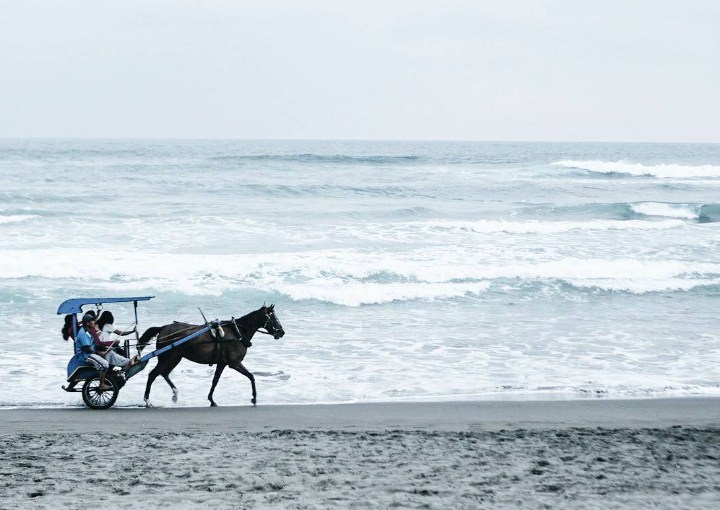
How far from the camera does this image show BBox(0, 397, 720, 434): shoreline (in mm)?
9297

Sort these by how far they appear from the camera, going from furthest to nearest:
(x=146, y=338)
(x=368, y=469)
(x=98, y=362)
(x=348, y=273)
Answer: (x=348, y=273)
(x=146, y=338)
(x=98, y=362)
(x=368, y=469)

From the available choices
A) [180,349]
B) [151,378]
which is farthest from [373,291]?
[151,378]

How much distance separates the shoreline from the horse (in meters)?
0.47

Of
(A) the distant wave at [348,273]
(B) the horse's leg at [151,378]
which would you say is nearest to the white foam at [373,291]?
(A) the distant wave at [348,273]

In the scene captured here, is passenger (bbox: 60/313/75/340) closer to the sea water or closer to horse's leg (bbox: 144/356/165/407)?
the sea water

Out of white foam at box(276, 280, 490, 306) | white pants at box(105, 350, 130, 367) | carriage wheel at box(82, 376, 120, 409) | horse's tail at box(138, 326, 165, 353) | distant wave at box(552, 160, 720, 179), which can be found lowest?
white foam at box(276, 280, 490, 306)

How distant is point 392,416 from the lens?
9938mm

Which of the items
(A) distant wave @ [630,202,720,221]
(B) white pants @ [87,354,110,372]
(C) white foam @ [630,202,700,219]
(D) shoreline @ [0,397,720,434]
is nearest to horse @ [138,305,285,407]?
(D) shoreline @ [0,397,720,434]

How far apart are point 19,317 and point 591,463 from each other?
1220 centimetres

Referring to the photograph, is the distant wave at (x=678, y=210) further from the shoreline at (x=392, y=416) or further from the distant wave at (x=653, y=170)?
the shoreline at (x=392, y=416)

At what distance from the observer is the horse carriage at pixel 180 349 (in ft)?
33.3

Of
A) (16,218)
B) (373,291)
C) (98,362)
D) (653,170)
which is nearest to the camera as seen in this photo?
(98,362)

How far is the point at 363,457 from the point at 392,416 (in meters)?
2.26

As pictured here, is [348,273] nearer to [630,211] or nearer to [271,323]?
[271,323]
